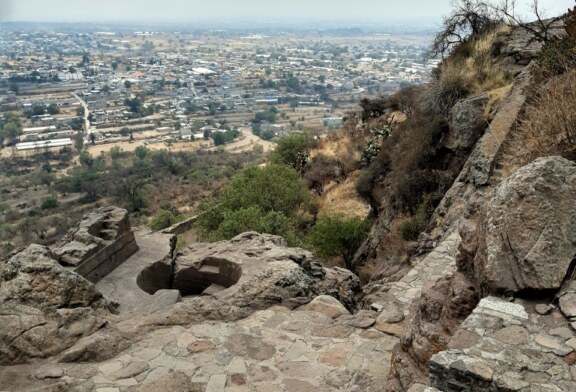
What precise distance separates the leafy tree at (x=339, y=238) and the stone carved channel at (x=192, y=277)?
193 inches

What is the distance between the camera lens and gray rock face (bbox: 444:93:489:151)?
1239 cm

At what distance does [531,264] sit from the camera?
14.3 feet

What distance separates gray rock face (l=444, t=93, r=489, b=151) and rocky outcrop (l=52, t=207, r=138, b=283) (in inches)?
317

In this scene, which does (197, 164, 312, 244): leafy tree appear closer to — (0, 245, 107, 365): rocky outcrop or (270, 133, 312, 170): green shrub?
(270, 133, 312, 170): green shrub

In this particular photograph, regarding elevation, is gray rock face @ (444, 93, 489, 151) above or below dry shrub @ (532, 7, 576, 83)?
below

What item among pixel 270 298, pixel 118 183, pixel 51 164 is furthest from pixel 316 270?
pixel 51 164

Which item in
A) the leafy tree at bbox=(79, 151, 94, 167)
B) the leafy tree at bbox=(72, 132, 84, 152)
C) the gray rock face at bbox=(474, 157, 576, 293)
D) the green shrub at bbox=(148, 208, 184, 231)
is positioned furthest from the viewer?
the leafy tree at bbox=(72, 132, 84, 152)

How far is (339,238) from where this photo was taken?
14203 mm

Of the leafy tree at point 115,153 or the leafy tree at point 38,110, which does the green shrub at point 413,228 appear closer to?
the leafy tree at point 115,153

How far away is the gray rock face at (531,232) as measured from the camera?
4352 millimetres

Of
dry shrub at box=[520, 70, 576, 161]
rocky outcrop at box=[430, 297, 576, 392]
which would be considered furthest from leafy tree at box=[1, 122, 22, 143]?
rocky outcrop at box=[430, 297, 576, 392]

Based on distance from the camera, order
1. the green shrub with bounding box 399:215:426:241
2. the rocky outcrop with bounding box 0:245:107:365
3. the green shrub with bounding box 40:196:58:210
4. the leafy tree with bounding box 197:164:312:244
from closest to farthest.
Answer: the rocky outcrop with bounding box 0:245:107:365
the green shrub with bounding box 399:215:426:241
the leafy tree with bounding box 197:164:312:244
the green shrub with bounding box 40:196:58:210

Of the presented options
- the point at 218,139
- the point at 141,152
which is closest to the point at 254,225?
the point at 141,152

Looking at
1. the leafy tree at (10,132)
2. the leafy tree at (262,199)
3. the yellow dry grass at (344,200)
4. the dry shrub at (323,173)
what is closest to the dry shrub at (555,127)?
the leafy tree at (262,199)
